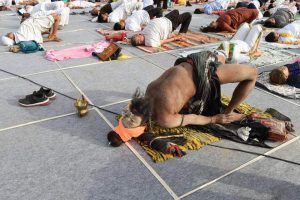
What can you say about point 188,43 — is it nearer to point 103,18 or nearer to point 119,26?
point 119,26

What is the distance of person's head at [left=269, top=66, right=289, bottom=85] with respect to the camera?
3.31 meters

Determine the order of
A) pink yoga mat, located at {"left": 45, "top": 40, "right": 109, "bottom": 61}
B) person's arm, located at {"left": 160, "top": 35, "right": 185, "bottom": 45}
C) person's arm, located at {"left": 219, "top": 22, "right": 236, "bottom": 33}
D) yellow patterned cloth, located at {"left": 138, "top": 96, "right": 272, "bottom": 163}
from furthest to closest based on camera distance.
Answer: person's arm, located at {"left": 219, "top": 22, "right": 236, "bottom": 33} → person's arm, located at {"left": 160, "top": 35, "right": 185, "bottom": 45} → pink yoga mat, located at {"left": 45, "top": 40, "right": 109, "bottom": 61} → yellow patterned cloth, located at {"left": 138, "top": 96, "right": 272, "bottom": 163}

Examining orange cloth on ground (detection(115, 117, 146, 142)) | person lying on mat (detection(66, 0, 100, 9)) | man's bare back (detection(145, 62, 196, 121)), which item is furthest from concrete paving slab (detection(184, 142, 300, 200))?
person lying on mat (detection(66, 0, 100, 9))

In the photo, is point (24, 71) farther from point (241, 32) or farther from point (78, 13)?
point (78, 13)

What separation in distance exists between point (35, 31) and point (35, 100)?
265 centimetres

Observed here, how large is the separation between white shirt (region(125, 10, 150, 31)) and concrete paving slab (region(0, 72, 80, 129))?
2773 mm

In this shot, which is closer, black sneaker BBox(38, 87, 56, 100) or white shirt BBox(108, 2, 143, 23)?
black sneaker BBox(38, 87, 56, 100)

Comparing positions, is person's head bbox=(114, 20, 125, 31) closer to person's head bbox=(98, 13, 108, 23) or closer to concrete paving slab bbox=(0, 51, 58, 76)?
person's head bbox=(98, 13, 108, 23)

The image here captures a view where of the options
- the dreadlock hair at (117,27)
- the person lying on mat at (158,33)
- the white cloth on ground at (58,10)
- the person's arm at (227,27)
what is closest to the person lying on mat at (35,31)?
the white cloth on ground at (58,10)

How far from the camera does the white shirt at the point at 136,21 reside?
20.0ft

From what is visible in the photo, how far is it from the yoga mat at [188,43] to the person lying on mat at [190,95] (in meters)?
2.39

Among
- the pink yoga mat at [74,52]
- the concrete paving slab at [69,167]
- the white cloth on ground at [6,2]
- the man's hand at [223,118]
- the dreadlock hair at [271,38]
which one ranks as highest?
the white cloth on ground at [6,2]

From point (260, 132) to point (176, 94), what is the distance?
2.66 ft

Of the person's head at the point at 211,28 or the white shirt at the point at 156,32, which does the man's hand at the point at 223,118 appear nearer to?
the white shirt at the point at 156,32
